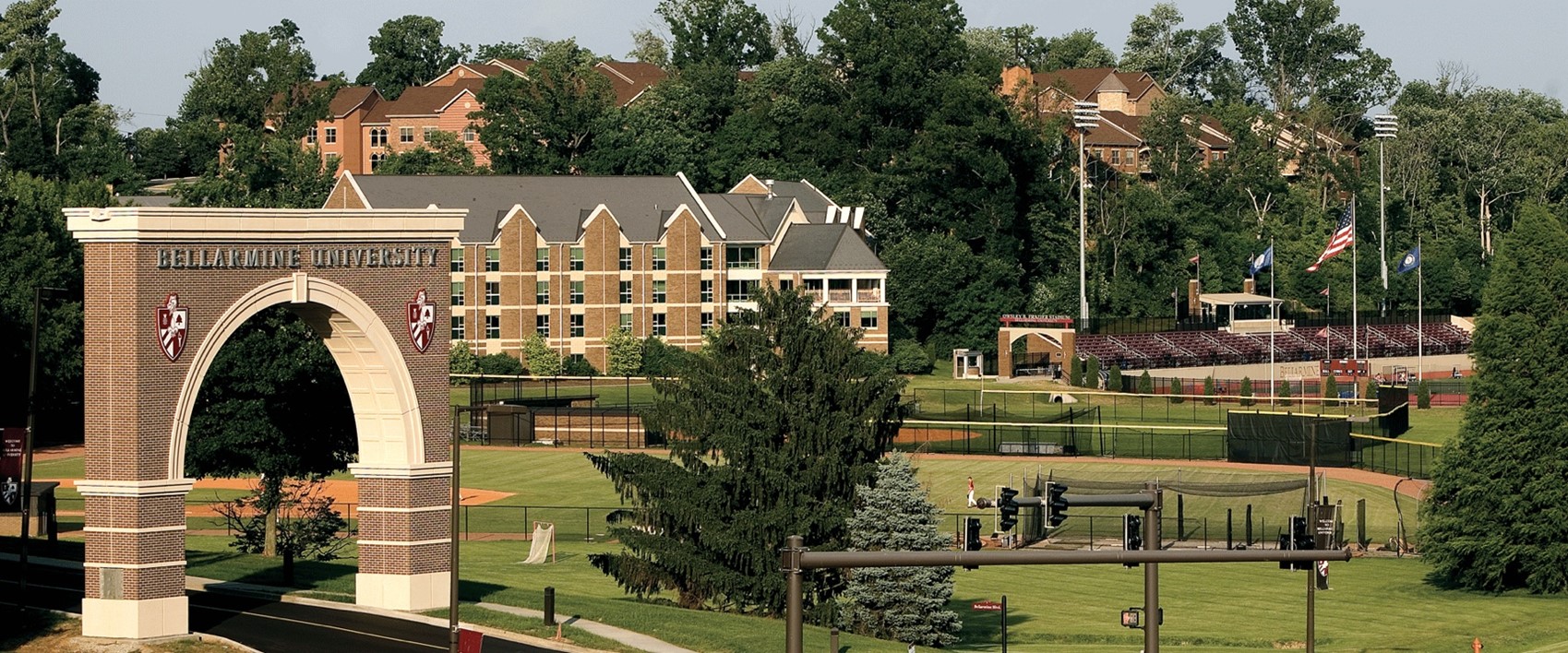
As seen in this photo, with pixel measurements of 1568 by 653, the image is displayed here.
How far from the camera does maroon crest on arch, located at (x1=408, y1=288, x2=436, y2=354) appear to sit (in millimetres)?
51438

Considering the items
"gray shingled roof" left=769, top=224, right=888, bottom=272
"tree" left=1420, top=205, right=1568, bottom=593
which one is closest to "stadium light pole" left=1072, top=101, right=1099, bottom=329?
"gray shingled roof" left=769, top=224, right=888, bottom=272

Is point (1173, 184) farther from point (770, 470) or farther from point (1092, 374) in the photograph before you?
point (770, 470)

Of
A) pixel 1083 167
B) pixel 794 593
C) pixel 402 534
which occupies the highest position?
pixel 1083 167

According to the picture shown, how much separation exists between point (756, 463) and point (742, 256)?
79024 mm

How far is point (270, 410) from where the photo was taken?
6247cm

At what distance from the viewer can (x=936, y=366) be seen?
141 m

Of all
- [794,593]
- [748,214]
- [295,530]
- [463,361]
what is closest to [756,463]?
[295,530]

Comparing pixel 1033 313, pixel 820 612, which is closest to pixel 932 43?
pixel 1033 313

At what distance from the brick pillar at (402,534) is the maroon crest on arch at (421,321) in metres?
2.67

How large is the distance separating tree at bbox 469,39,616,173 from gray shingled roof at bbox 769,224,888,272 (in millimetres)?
22695

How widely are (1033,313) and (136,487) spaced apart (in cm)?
10764

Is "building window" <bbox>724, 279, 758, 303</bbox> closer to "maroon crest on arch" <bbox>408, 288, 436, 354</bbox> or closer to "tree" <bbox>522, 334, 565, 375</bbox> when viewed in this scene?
"tree" <bbox>522, 334, 565, 375</bbox>

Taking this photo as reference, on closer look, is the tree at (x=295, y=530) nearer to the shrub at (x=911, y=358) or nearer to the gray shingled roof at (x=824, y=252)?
the shrub at (x=911, y=358)

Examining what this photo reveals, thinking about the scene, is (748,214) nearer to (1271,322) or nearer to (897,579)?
(1271,322)
